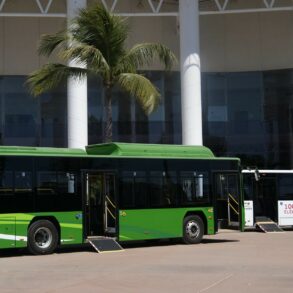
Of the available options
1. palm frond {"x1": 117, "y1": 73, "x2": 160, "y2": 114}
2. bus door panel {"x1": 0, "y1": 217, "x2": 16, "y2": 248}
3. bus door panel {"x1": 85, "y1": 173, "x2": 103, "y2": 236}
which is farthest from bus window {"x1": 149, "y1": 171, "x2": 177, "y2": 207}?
bus door panel {"x1": 0, "y1": 217, "x2": 16, "y2": 248}

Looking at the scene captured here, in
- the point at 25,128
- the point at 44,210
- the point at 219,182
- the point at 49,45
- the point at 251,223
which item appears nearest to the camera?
the point at 44,210

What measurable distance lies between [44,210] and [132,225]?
2831mm

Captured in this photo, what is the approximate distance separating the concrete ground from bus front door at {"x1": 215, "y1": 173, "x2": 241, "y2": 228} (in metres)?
1.84

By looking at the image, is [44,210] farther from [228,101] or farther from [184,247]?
[228,101]

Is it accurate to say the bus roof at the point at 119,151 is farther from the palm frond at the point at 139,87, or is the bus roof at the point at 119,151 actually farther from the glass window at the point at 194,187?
the palm frond at the point at 139,87

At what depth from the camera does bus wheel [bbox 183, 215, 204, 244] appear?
1914cm

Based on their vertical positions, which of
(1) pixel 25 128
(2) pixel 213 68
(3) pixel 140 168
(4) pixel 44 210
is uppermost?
(2) pixel 213 68

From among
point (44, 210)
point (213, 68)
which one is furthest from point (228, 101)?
point (44, 210)

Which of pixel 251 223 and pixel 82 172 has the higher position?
pixel 82 172

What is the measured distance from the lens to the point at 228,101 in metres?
35.6

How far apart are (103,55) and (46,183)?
21.1ft

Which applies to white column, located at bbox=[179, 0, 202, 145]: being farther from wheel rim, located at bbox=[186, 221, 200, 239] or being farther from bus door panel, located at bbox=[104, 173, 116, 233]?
bus door panel, located at bbox=[104, 173, 116, 233]

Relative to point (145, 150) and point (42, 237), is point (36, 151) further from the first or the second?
point (145, 150)

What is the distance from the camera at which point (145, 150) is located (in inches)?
729
